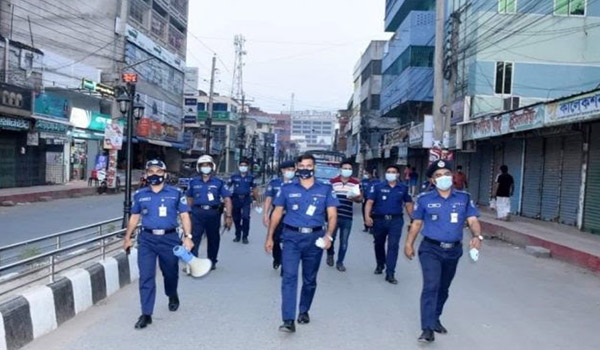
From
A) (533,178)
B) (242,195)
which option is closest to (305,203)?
(242,195)

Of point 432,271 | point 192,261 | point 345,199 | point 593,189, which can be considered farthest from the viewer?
point 593,189

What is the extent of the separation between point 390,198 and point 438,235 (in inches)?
139

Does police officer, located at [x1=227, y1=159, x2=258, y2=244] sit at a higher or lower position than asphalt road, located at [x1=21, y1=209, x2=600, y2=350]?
higher

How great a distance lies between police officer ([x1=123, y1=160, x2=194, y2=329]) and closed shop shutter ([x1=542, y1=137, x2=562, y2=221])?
50.5ft

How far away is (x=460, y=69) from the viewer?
28.4 metres

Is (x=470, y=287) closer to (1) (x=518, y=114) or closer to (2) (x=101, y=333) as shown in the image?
(2) (x=101, y=333)

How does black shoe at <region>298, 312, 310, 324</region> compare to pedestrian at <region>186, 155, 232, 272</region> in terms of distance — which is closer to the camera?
black shoe at <region>298, 312, 310, 324</region>

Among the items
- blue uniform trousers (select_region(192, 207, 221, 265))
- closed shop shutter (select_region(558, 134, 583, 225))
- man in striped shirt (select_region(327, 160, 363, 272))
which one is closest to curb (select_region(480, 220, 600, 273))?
closed shop shutter (select_region(558, 134, 583, 225))

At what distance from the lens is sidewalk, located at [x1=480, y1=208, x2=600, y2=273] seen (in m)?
11.6

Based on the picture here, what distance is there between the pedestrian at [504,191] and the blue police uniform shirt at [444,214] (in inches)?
495

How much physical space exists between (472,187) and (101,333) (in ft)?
79.8

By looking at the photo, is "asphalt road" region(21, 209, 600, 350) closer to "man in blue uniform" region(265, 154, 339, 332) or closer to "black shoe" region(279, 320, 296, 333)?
"black shoe" region(279, 320, 296, 333)

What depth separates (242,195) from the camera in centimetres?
1305

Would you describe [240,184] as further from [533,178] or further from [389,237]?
[533,178]
